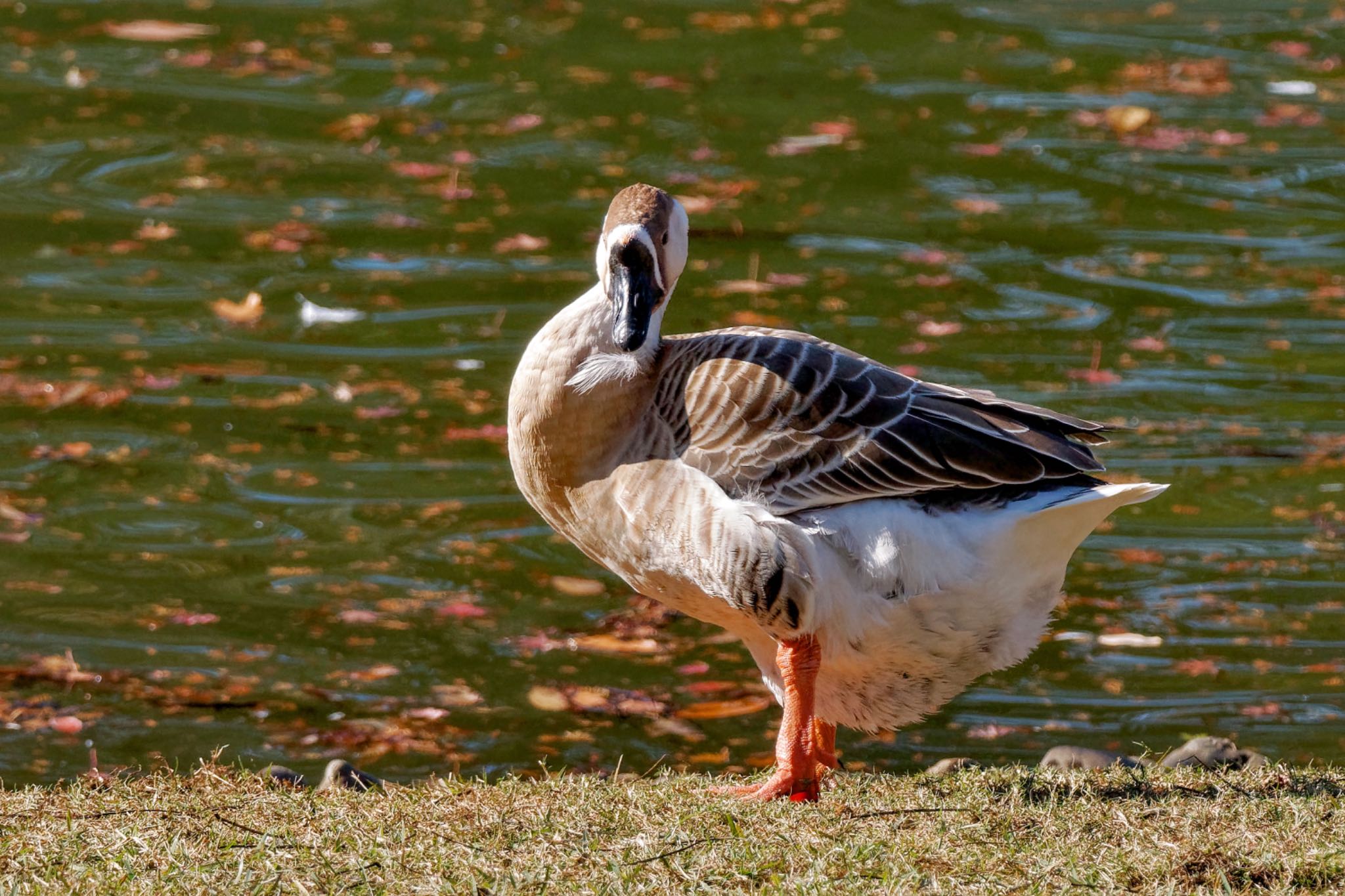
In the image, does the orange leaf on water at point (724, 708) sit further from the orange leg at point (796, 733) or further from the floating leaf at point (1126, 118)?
the floating leaf at point (1126, 118)

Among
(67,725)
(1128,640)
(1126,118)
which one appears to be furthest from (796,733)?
(1126,118)

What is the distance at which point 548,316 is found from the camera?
459 inches

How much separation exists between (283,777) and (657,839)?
6.69 feet

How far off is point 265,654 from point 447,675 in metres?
0.91

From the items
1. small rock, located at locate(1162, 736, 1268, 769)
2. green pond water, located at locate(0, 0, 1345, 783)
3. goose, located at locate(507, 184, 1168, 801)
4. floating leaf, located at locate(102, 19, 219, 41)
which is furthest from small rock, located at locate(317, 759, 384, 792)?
floating leaf, located at locate(102, 19, 219, 41)

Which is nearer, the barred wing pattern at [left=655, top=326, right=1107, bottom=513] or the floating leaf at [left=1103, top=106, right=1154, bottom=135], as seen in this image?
the barred wing pattern at [left=655, top=326, right=1107, bottom=513]

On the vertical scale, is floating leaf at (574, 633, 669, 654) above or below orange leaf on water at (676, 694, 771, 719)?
above

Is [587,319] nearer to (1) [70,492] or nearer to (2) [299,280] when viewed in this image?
(1) [70,492]

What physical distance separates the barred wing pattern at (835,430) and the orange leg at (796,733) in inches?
20.5

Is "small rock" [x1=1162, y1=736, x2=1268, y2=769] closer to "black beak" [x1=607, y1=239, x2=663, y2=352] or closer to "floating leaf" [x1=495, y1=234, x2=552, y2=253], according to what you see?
"black beak" [x1=607, y1=239, x2=663, y2=352]

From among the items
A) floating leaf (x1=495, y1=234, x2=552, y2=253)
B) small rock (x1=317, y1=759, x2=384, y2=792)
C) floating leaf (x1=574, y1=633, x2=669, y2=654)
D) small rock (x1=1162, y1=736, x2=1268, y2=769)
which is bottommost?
floating leaf (x1=574, y1=633, x2=669, y2=654)

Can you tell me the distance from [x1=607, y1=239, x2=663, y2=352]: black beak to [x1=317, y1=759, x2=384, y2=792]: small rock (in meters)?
1.87

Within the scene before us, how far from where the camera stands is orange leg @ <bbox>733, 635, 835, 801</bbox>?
5.66 metres

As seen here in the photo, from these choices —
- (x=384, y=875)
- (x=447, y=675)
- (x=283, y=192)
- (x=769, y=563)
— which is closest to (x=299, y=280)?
(x=283, y=192)
